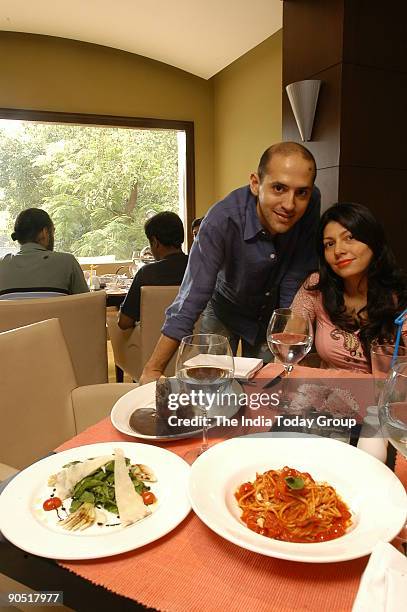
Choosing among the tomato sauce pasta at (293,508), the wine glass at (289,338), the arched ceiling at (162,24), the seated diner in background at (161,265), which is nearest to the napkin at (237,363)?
the wine glass at (289,338)

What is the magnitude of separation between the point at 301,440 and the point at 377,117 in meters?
2.67

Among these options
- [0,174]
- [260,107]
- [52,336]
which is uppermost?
[260,107]

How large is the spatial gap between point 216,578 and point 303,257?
1504 millimetres

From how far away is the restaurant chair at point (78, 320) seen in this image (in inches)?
75.7

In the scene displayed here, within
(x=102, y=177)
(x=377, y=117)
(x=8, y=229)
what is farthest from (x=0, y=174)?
(x=377, y=117)

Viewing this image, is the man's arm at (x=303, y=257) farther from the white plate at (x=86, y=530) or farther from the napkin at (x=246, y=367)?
the white plate at (x=86, y=530)

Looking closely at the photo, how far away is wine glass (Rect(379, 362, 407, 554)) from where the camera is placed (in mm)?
633

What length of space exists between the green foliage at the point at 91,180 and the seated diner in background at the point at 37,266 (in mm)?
2837

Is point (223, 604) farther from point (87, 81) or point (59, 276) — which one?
point (87, 81)

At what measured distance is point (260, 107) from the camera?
14.6 feet

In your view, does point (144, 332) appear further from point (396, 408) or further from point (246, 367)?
point (396, 408)

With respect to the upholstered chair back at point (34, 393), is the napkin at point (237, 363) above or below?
above

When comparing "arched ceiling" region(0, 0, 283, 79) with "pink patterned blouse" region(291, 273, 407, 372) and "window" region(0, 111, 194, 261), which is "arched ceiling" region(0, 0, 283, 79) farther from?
"pink patterned blouse" region(291, 273, 407, 372)

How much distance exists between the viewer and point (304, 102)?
2.93 m
